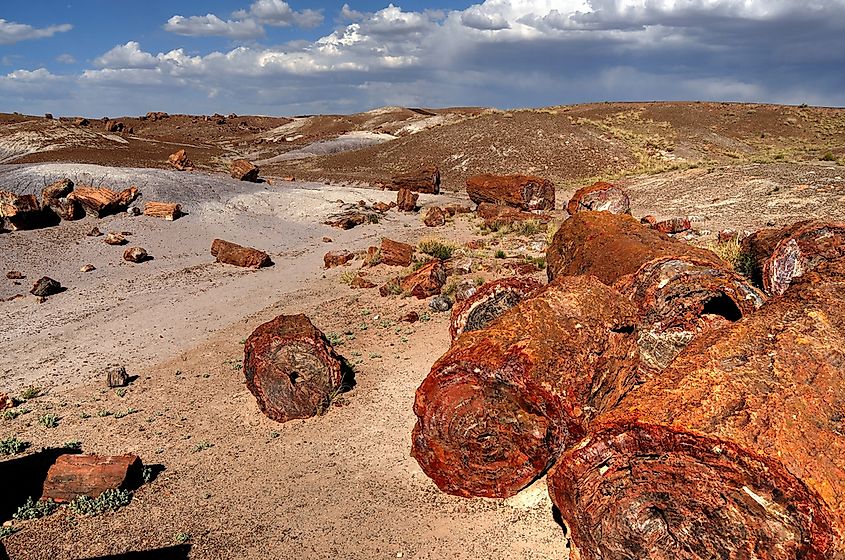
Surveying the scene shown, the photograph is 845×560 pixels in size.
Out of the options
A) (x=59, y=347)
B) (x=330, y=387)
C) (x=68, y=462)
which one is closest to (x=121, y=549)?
(x=68, y=462)

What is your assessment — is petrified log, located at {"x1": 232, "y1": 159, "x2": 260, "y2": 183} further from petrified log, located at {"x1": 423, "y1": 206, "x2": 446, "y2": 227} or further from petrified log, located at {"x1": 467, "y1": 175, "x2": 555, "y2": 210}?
petrified log, located at {"x1": 467, "y1": 175, "x2": 555, "y2": 210}

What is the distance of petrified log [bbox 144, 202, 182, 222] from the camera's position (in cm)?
2409

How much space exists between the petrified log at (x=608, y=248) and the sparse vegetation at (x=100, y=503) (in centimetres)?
690

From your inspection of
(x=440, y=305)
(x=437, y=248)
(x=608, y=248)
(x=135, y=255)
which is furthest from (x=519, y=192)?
(x=608, y=248)

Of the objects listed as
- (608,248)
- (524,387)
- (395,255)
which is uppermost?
(608,248)

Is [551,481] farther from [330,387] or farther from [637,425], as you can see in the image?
[330,387]

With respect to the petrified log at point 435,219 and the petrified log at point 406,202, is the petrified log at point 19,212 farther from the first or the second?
the petrified log at point 435,219

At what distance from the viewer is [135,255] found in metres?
20.1

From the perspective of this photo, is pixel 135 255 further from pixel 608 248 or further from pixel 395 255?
pixel 608 248

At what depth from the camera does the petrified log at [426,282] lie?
14.0 m

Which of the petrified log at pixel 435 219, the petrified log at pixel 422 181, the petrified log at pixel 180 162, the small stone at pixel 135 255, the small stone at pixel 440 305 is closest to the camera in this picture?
the small stone at pixel 440 305

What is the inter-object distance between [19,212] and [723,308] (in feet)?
78.6

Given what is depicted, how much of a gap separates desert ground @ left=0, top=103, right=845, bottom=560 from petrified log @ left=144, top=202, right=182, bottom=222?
24.0 inches

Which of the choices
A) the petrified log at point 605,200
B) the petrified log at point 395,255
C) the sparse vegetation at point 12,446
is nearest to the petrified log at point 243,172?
the petrified log at point 395,255
